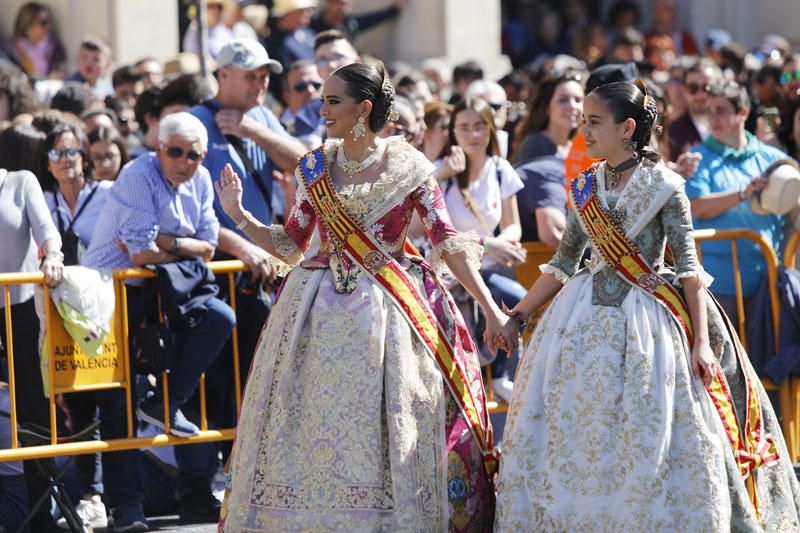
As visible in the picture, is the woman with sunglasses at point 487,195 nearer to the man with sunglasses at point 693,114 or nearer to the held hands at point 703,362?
the held hands at point 703,362

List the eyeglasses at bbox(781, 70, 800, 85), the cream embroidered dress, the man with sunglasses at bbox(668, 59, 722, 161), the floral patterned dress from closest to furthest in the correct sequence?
the cream embroidered dress → the floral patterned dress → the eyeglasses at bbox(781, 70, 800, 85) → the man with sunglasses at bbox(668, 59, 722, 161)

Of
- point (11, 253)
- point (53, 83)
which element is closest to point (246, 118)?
point (11, 253)

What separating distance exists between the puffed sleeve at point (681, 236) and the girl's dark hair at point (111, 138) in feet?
11.7

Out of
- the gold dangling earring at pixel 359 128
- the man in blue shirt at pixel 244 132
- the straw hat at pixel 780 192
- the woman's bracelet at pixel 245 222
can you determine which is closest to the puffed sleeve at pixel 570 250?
the gold dangling earring at pixel 359 128

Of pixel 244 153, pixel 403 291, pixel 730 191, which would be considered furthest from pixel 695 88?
pixel 403 291

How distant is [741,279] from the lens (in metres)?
8.54

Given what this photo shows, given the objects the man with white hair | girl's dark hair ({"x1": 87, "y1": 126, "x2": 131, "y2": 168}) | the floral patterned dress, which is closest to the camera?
the floral patterned dress

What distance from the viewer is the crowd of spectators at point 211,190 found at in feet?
24.3

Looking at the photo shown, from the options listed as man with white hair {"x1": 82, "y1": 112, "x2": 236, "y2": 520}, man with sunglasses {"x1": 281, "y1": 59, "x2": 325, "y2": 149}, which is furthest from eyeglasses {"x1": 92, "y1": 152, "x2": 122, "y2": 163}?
man with sunglasses {"x1": 281, "y1": 59, "x2": 325, "y2": 149}

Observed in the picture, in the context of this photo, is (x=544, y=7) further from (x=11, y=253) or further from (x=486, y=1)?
(x=11, y=253)

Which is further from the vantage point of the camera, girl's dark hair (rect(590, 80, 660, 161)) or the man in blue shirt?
the man in blue shirt

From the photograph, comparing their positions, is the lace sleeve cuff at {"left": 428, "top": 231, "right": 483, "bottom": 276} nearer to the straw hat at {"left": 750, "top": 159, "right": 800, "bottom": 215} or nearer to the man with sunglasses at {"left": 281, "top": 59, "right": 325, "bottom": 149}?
the straw hat at {"left": 750, "top": 159, "right": 800, "bottom": 215}

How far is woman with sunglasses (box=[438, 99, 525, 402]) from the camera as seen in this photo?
27.0 feet

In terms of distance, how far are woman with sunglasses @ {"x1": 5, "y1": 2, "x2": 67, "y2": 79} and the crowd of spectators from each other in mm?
3450
